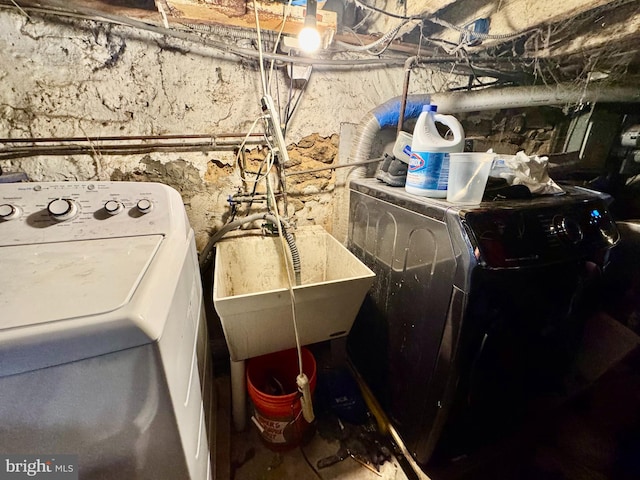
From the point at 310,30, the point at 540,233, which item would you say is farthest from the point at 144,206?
the point at 540,233

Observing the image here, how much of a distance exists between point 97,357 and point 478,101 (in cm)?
168

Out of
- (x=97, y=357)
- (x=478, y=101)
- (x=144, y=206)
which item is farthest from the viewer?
(x=478, y=101)

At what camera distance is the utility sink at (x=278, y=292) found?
38.1 inches

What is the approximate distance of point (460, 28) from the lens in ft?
3.84

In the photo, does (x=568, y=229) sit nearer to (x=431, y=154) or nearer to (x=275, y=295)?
(x=431, y=154)

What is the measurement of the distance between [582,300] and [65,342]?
1.41 m

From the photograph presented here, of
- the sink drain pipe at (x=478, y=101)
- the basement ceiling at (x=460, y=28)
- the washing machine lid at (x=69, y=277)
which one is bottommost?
the washing machine lid at (x=69, y=277)

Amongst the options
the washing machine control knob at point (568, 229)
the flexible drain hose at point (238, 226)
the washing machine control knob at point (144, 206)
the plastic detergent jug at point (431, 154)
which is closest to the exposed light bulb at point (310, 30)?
the plastic detergent jug at point (431, 154)

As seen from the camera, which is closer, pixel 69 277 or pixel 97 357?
pixel 97 357

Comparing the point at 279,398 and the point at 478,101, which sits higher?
the point at 478,101

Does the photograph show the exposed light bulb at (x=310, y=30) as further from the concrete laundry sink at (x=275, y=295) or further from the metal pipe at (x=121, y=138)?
the concrete laundry sink at (x=275, y=295)

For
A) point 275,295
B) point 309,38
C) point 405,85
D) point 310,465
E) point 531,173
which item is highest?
point 309,38

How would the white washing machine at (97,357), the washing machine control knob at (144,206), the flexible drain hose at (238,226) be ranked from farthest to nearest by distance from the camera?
1. the flexible drain hose at (238,226)
2. the washing machine control knob at (144,206)
3. the white washing machine at (97,357)

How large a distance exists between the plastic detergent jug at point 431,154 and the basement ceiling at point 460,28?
45cm
